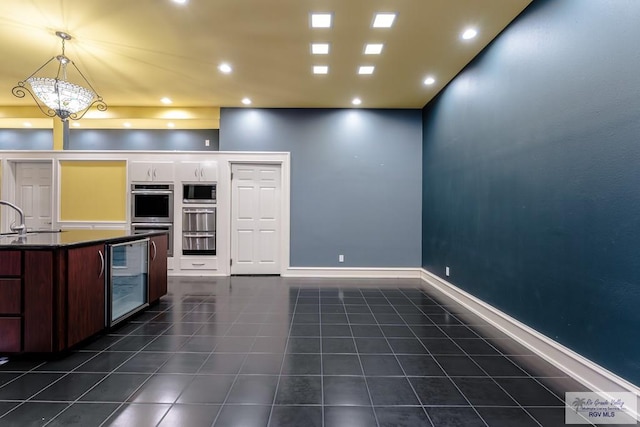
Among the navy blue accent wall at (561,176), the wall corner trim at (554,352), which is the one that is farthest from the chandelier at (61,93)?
the wall corner trim at (554,352)

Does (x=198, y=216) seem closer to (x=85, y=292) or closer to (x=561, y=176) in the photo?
(x=85, y=292)

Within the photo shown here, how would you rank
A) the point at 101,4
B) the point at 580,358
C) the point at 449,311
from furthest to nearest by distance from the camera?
the point at 449,311 → the point at 101,4 → the point at 580,358

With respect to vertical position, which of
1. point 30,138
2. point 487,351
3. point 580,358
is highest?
point 30,138

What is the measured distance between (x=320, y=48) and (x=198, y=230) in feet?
12.1

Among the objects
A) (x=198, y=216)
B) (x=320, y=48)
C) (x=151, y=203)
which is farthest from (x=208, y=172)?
(x=320, y=48)

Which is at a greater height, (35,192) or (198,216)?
(35,192)

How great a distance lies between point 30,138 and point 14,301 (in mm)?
7086

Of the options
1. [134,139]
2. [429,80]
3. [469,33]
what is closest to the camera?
[469,33]

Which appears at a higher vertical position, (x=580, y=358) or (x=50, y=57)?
(x=50, y=57)

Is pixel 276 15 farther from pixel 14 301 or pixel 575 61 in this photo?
pixel 14 301

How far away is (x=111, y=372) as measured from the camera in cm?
214

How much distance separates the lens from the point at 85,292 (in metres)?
2.49

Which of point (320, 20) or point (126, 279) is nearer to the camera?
point (320, 20)

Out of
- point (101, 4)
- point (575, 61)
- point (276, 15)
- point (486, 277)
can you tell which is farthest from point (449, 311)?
point (101, 4)
